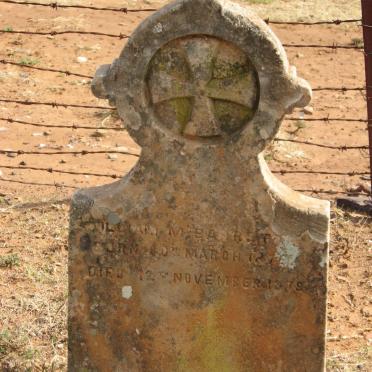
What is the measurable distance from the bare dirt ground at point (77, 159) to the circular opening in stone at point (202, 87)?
5.73ft

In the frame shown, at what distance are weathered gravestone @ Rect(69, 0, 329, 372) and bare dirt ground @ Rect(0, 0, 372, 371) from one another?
34.4 inches

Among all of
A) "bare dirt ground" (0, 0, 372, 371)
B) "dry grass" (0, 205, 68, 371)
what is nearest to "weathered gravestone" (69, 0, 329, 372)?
"dry grass" (0, 205, 68, 371)

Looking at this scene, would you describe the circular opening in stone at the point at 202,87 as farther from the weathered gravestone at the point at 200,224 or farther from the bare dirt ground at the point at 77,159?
the bare dirt ground at the point at 77,159

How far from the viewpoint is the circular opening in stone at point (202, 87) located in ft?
13.8

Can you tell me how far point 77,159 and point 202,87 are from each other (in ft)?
14.8

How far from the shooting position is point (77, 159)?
8.64 m

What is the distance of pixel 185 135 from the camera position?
4.36 m

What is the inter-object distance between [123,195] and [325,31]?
351 inches

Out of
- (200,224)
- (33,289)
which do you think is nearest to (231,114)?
(200,224)

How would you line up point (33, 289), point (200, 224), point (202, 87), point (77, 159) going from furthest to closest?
point (77, 159) → point (33, 289) → point (200, 224) → point (202, 87)

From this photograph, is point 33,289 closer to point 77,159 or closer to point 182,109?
point 182,109

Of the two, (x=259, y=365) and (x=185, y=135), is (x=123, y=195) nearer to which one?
(x=185, y=135)

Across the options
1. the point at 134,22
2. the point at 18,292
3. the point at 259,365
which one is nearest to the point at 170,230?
the point at 259,365

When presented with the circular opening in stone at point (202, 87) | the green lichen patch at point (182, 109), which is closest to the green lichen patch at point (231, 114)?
the circular opening in stone at point (202, 87)
